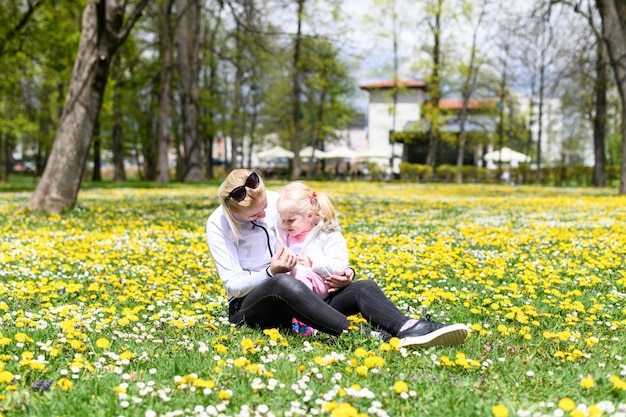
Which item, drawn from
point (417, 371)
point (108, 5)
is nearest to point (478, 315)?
point (417, 371)

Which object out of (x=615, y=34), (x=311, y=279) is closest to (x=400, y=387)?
(x=311, y=279)

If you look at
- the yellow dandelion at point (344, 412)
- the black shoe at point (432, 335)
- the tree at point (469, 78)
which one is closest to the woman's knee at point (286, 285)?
the black shoe at point (432, 335)

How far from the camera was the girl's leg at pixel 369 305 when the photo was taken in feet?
12.5

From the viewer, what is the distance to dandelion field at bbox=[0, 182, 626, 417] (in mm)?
2709

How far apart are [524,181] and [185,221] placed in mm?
34594

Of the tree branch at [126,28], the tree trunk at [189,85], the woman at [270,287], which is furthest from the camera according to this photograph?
the tree trunk at [189,85]

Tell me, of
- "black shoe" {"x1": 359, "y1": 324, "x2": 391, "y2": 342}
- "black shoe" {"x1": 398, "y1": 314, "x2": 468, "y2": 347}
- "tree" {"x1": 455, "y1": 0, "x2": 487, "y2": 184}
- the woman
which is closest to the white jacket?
the woman

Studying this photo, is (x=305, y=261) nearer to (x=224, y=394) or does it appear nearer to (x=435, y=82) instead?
(x=224, y=394)

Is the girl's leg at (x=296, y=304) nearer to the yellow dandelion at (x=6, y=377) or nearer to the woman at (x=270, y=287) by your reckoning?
the woman at (x=270, y=287)

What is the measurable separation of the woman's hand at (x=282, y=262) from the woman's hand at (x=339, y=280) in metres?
0.30

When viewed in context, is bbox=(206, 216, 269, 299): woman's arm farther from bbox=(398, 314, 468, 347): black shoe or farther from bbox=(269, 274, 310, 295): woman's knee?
bbox=(398, 314, 468, 347): black shoe

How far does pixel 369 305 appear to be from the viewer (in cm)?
390

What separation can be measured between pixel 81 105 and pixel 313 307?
10484 millimetres

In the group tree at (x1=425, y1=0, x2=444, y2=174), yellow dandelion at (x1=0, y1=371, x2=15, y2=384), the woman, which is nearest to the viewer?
yellow dandelion at (x1=0, y1=371, x2=15, y2=384)
